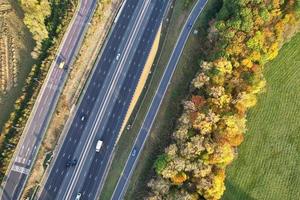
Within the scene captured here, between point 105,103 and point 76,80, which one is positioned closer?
point 105,103

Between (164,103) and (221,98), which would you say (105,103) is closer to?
(164,103)

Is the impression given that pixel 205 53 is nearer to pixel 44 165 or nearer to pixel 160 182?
pixel 160 182

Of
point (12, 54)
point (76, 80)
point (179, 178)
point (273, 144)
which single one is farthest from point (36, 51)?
point (273, 144)

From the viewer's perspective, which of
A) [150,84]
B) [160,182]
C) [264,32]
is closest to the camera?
[160,182]

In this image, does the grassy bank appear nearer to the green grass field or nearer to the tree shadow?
the green grass field

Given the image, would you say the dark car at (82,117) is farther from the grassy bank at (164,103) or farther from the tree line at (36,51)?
the tree line at (36,51)

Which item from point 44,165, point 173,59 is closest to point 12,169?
point 44,165
